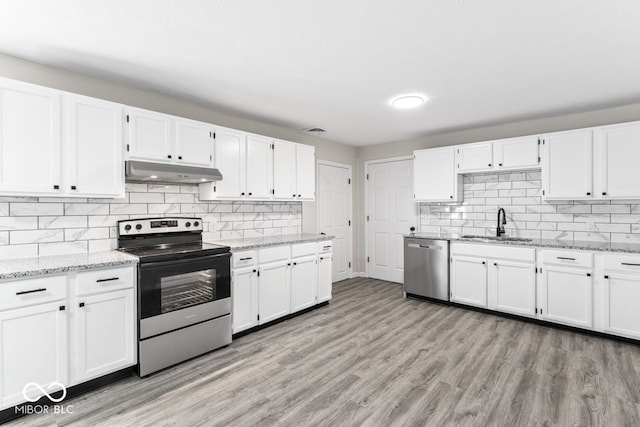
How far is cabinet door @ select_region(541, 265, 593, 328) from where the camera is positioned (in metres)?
3.26

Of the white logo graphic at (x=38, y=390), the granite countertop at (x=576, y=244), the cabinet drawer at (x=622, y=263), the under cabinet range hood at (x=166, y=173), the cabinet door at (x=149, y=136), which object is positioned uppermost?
the cabinet door at (x=149, y=136)

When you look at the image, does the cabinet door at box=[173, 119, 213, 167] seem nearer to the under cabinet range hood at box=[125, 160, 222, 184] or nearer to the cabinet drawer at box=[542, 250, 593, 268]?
the under cabinet range hood at box=[125, 160, 222, 184]

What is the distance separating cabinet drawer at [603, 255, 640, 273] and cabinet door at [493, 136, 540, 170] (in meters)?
1.25

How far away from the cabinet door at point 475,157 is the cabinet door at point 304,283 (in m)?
2.41

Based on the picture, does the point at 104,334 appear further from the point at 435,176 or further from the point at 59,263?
the point at 435,176

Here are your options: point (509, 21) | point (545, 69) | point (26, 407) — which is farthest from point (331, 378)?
point (545, 69)

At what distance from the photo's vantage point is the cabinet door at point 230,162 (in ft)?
10.9

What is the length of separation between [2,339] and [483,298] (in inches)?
175

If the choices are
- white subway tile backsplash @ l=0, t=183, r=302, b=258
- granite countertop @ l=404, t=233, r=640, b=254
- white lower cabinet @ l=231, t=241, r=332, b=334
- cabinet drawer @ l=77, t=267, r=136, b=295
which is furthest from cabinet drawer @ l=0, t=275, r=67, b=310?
granite countertop @ l=404, t=233, r=640, b=254

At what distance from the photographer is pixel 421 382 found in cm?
240

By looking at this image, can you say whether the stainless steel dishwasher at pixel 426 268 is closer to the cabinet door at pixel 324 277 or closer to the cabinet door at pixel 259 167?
the cabinet door at pixel 324 277

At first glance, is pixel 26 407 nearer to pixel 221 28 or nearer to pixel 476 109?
pixel 221 28

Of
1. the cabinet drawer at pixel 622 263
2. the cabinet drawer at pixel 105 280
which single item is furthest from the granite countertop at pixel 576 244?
the cabinet drawer at pixel 105 280

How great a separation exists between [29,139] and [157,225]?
1138 mm
